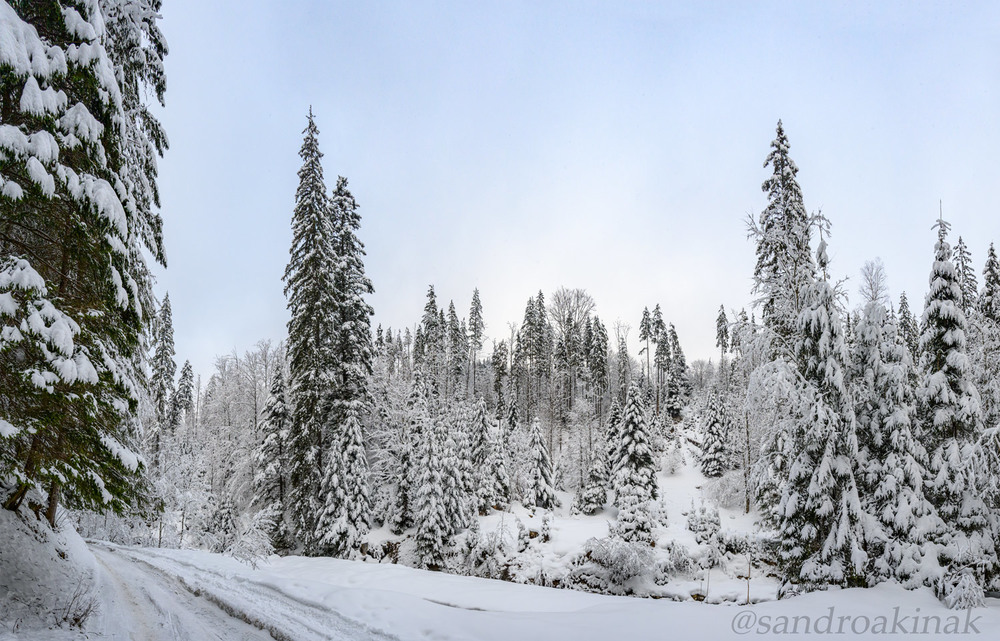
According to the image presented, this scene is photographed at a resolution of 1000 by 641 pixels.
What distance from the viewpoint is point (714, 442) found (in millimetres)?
38656

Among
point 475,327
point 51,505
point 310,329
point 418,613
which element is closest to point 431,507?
point 310,329

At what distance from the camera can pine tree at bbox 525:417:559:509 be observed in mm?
34156

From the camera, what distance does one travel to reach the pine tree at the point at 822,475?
11930 mm

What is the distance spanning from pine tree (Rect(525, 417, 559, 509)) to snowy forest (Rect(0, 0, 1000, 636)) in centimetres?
20

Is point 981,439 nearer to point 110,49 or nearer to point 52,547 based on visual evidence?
point 52,547

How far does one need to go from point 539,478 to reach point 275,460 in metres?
18.9

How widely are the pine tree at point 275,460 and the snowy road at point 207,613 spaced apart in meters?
10.9

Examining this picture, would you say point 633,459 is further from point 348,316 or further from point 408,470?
point 348,316

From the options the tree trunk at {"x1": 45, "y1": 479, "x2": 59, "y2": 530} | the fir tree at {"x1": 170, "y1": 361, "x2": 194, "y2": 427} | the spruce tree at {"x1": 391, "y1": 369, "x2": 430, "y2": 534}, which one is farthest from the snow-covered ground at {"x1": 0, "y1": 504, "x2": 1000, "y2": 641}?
the fir tree at {"x1": 170, "y1": 361, "x2": 194, "y2": 427}

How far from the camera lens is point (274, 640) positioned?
744cm

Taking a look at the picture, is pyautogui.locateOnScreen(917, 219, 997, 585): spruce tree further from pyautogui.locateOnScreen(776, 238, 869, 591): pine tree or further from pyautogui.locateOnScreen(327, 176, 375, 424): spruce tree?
pyautogui.locateOnScreen(327, 176, 375, 424): spruce tree

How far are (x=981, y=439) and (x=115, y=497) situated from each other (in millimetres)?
18642

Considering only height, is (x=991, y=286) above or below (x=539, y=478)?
above

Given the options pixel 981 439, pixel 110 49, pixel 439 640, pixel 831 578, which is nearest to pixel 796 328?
pixel 981 439
